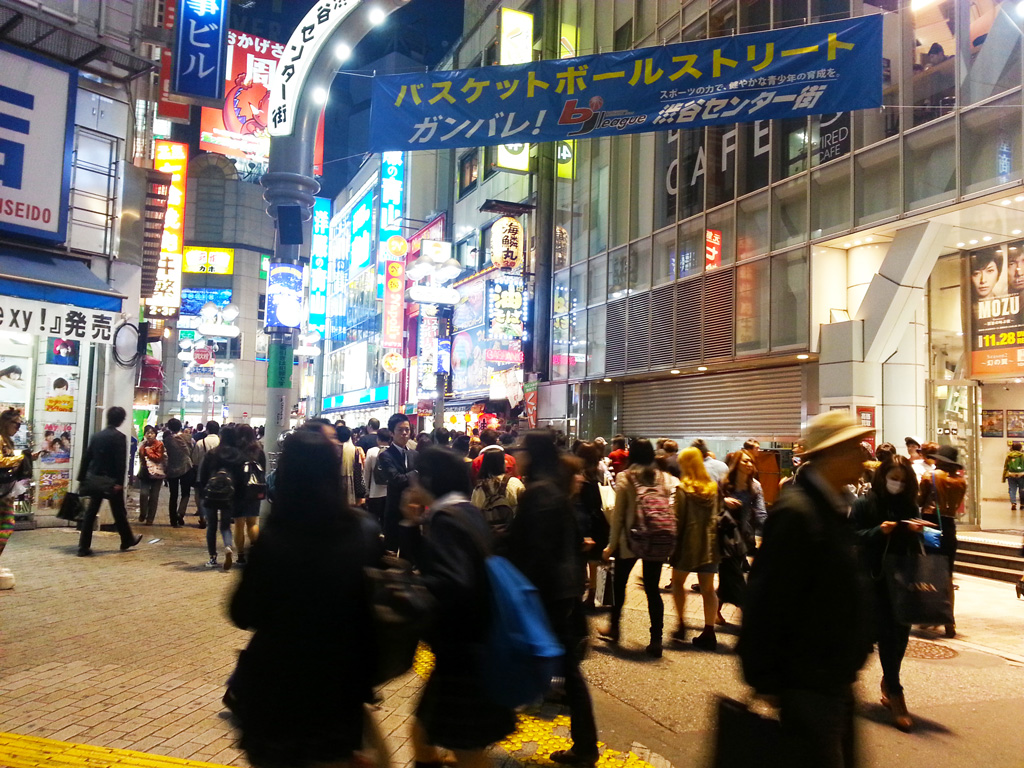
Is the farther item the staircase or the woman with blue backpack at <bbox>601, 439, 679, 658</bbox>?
the staircase

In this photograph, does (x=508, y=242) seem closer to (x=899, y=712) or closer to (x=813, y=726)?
(x=899, y=712)

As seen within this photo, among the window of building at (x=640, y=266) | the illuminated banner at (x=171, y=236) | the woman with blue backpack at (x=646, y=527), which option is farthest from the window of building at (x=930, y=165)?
the illuminated banner at (x=171, y=236)

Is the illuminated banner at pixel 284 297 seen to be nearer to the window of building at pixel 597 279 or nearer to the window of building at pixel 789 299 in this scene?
the window of building at pixel 789 299

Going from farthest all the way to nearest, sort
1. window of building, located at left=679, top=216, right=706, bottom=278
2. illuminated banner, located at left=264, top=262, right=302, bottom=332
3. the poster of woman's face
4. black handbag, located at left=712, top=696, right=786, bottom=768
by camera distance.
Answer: window of building, located at left=679, top=216, right=706, bottom=278, the poster of woman's face, illuminated banner, located at left=264, top=262, right=302, bottom=332, black handbag, located at left=712, top=696, right=786, bottom=768

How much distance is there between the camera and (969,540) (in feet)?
38.8

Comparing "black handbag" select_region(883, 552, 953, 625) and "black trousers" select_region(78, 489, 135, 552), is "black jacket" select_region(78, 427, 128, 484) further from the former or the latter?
"black handbag" select_region(883, 552, 953, 625)

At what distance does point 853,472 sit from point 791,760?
1.14 m

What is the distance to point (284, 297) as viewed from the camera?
10.0 metres

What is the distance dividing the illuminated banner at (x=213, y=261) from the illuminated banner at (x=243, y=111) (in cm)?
3771

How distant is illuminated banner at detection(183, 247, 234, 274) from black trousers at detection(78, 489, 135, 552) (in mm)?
49404

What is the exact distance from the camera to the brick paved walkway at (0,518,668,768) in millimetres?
4391

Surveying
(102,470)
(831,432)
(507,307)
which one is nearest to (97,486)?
(102,470)

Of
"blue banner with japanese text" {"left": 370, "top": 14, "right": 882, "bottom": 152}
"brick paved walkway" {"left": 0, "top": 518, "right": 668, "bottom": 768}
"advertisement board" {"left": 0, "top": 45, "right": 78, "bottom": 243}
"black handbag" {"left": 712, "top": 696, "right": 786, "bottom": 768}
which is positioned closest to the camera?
"black handbag" {"left": 712, "top": 696, "right": 786, "bottom": 768}

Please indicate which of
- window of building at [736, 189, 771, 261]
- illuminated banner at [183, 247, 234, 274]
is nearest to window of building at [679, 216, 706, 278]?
window of building at [736, 189, 771, 261]
